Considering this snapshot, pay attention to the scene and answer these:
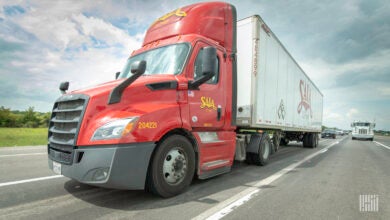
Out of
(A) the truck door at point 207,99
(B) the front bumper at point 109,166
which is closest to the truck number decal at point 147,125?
(B) the front bumper at point 109,166

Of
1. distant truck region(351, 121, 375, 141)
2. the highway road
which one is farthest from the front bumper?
distant truck region(351, 121, 375, 141)

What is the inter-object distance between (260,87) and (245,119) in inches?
41.4

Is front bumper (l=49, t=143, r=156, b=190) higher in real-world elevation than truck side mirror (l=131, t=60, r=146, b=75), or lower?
lower

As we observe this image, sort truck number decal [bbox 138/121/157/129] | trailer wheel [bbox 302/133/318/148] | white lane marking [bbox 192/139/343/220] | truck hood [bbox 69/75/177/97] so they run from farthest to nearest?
trailer wheel [bbox 302/133/318/148] → truck hood [bbox 69/75/177/97] → truck number decal [bbox 138/121/157/129] → white lane marking [bbox 192/139/343/220]

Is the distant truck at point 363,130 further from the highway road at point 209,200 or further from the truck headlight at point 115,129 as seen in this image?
the truck headlight at point 115,129

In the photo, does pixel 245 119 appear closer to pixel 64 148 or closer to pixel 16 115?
pixel 64 148

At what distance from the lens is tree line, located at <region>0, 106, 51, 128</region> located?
43.5 meters

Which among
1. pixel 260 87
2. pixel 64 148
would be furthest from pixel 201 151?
pixel 260 87

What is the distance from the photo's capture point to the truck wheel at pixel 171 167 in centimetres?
343

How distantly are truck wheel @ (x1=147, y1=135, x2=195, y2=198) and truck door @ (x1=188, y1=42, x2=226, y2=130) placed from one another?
0.50 meters

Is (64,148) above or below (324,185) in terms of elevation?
above

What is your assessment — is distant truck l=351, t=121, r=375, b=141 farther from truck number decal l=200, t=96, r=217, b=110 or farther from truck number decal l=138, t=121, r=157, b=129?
truck number decal l=138, t=121, r=157, b=129

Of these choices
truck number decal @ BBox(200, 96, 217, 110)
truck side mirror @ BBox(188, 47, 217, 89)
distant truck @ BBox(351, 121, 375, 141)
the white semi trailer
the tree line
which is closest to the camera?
truck side mirror @ BBox(188, 47, 217, 89)

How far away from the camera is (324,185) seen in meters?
4.80
